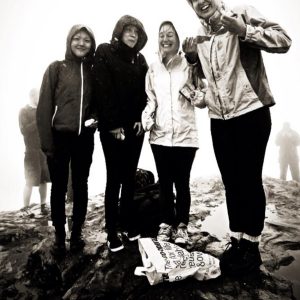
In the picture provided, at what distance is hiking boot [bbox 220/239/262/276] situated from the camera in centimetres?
217

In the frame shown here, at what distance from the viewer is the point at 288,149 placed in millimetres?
10008

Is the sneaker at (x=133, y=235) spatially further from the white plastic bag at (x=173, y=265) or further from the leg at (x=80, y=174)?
the white plastic bag at (x=173, y=265)

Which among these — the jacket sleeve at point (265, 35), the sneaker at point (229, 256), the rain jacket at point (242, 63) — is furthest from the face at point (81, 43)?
the sneaker at point (229, 256)

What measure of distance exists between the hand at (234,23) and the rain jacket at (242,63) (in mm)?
45

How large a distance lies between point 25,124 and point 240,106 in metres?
5.09

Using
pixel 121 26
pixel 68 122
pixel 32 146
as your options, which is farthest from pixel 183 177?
pixel 32 146

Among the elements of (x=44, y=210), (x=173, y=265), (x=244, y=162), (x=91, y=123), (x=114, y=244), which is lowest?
(x=44, y=210)

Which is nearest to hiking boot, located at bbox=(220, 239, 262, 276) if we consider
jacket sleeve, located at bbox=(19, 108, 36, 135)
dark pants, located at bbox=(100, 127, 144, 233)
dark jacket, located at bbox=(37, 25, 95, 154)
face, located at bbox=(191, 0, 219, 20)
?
dark pants, located at bbox=(100, 127, 144, 233)

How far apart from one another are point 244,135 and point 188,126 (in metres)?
0.72

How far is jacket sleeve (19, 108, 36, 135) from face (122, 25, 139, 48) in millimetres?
3870

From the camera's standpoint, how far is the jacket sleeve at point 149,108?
2762 mm

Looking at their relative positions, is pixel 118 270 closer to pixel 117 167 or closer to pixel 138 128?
pixel 117 167

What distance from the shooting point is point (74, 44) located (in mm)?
2855

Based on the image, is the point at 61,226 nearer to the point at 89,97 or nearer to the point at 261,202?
the point at 89,97
